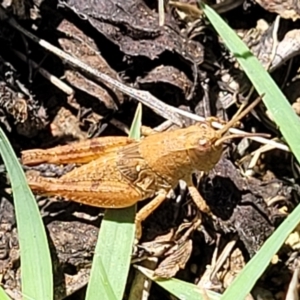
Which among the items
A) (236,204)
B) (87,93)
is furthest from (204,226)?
(87,93)

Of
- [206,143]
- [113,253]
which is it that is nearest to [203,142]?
[206,143]

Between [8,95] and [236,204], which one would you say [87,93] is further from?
[236,204]

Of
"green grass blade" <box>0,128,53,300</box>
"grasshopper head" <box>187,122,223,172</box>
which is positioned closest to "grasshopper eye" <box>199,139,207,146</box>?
"grasshopper head" <box>187,122,223,172</box>

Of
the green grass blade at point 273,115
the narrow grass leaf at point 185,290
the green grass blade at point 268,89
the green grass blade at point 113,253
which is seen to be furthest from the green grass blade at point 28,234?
the green grass blade at point 268,89

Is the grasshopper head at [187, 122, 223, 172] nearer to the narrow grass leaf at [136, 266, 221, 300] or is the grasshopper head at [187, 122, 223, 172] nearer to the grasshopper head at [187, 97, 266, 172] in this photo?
the grasshopper head at [187, 97, 266, 172]

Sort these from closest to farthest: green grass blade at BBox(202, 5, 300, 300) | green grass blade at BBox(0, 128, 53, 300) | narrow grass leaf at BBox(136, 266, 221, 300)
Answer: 1. green grass blade at BBox(202, 5, 300, 300)
2. green grass blade at BBox(0, 128, 53, 300)
3. narrow grass leaf at BBox(136, 266, 221, 300)

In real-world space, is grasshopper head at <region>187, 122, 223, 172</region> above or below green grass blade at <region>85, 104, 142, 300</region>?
above
